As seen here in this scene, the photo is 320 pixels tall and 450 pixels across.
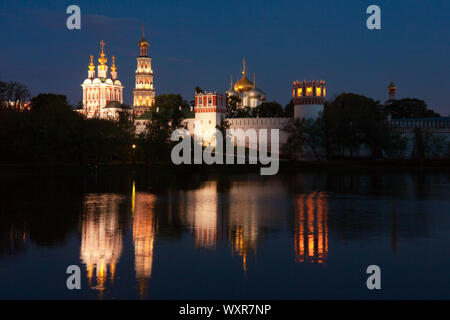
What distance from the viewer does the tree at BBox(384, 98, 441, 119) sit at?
3366 inches

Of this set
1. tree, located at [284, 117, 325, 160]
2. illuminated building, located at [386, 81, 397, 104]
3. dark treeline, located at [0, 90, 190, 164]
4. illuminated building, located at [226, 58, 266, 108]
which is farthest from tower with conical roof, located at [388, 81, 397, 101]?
dark treeline, located at [0, 90, 190, 164]

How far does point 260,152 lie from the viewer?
2495 inches

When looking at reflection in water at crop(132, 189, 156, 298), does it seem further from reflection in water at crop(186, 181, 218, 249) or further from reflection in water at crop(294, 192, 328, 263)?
reflection in water at crop(294, 192, 328, 263)

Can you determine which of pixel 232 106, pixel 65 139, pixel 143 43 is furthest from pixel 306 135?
pixel 143 43

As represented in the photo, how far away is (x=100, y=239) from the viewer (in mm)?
13531

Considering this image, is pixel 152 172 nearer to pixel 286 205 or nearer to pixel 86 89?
pixel 286 205

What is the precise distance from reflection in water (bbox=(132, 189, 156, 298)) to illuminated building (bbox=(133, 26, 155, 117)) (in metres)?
78.4

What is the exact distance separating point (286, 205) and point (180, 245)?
326 inches

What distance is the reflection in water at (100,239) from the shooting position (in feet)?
34.2

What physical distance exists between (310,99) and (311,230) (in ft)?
173

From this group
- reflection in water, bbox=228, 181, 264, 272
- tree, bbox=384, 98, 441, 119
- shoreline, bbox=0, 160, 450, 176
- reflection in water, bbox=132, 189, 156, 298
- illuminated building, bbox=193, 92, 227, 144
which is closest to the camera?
reflection in water, bbox=132, 189, 156, 298

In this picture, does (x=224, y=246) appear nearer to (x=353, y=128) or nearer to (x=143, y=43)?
(x=353, y=128)

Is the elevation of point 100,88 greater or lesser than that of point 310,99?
greater

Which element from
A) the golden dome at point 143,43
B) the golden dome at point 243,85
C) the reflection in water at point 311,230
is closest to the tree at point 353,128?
the golden dome at point 243,85
